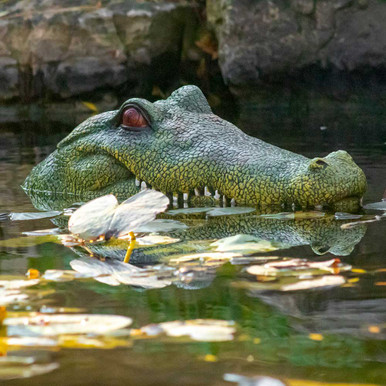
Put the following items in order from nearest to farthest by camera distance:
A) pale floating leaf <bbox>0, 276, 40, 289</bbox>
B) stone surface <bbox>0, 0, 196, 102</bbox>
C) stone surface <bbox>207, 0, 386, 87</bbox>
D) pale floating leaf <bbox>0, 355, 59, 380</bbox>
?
pale floating leaf <bbox>0, 355, 59, 380</bbox>
pale floating leaf <bbox>0, 276, 40, 289</bbox>
stone surface <bbox>207, 0, 386, 87</bbox>
stone surface <bbox>0, 0, 196, 102</bbox>

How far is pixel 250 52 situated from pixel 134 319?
39.0 ft

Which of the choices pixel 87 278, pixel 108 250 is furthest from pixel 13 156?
pixel 87 278

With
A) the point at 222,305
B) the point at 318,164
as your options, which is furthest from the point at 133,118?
the point at 222,305

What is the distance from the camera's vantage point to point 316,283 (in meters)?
2.97

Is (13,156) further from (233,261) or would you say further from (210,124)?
(233,261)

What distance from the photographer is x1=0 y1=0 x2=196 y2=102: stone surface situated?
14.6m

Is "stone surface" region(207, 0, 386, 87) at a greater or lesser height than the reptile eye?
greater

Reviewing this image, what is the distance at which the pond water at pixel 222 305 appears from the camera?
7.18ft

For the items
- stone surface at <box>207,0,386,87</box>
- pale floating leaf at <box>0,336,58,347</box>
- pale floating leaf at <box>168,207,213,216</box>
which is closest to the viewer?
pale floating leaf at <box>0,336,58,347</box>

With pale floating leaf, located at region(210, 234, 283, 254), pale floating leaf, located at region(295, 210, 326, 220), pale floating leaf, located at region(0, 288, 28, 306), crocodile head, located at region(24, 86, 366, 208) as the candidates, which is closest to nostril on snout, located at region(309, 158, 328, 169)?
crocodile head, located at region(24, 86, 366, 208)

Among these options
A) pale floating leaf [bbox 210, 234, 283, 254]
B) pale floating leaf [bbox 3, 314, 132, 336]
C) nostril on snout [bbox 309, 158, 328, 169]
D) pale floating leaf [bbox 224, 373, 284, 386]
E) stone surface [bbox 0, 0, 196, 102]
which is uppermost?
stone surface [bbox 0, 0, 196, 102]

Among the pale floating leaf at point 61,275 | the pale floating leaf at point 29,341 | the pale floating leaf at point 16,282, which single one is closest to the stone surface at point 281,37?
the pale floating leaf at point 61,275

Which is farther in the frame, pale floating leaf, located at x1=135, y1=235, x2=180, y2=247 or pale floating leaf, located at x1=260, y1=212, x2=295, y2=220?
pale floating leaf, located at x1=260, y1=212, x2=295, y2=220

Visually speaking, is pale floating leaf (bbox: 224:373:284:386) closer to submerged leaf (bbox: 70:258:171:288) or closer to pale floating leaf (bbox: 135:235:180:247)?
submerged leaf (bbox: 70:258:171:288)
